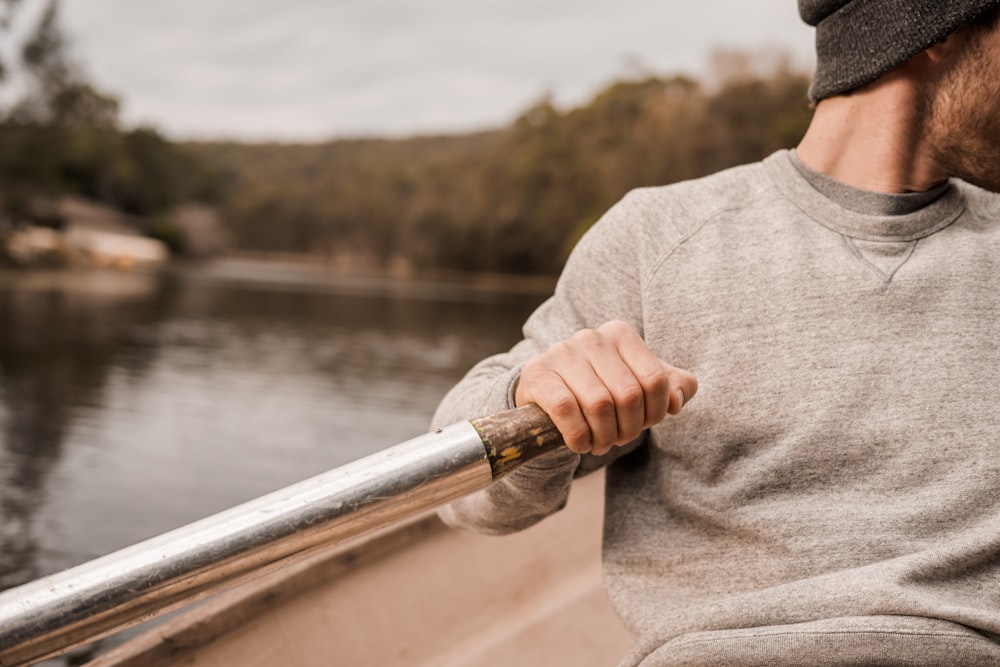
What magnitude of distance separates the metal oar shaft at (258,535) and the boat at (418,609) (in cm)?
71

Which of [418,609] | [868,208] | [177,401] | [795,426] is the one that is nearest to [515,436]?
[795,426]

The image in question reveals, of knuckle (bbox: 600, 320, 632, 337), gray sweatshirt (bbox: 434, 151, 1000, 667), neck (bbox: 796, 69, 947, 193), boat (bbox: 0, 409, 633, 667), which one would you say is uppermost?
neck (bbox: 796, 69, 947, 193)

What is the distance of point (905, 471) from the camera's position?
1224 millimetres

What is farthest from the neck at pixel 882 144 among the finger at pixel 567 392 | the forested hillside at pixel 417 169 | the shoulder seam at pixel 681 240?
the forested hillside at pixel 417 169

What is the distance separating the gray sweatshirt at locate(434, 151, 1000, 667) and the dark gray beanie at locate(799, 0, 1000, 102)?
0.16 meters

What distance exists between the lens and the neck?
1.40 meters

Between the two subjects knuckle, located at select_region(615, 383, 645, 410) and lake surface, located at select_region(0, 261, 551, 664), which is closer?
knuckle, located at select_region(615, 383, 645, 410)

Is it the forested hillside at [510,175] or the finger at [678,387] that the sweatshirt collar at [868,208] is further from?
the forested hillside at [510,175]

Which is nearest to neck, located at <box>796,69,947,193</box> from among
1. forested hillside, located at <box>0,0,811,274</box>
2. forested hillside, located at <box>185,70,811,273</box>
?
forested hillside, located at <box>185,70,811,273</box>

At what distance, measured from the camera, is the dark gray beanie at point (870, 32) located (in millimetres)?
1273

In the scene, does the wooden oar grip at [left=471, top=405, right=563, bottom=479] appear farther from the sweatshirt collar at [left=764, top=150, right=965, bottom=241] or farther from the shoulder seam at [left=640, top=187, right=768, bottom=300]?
the sweatshirt collar at [left=764, top=150, right=965, bottom=241]

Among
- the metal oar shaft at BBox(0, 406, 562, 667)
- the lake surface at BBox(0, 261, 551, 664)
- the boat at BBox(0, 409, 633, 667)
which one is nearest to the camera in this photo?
the metal oar shaft at BBox(0, 406, 562, 667)

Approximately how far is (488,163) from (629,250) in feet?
203

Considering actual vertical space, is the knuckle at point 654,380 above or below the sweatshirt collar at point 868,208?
below
